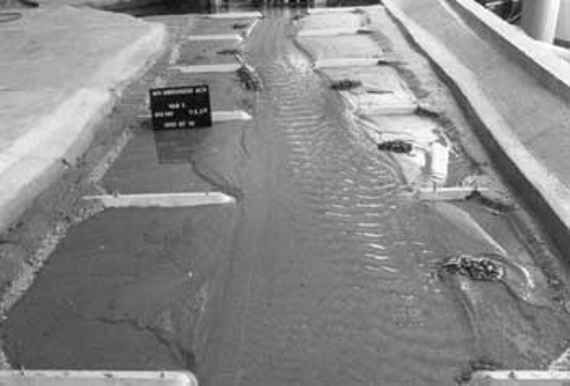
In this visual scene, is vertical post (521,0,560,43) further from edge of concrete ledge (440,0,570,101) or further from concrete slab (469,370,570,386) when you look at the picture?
concrete slab (469,370,570,386)

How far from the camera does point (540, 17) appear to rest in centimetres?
→ 705

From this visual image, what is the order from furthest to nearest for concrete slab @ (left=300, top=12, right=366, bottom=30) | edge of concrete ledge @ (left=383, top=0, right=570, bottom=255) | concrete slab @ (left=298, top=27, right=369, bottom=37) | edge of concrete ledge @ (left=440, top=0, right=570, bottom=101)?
concrete slab @ (left=300, top=12, right=366, bottom=30)
concrete slab @ (left=298, top=27, right=369, bottom=37)
edge of concrete ledge @ (left=440, top=0, right=570, bottom=101)
edge of concrete ledge @ (left=383, top=0, right=570, bottom=255)

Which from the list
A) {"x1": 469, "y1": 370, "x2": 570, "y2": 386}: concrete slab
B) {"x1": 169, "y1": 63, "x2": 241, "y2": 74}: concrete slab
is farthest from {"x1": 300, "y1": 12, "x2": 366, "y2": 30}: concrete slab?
{"x1": 469, "y1": 370, "x2": 570, "y2": 386}: concrete slab

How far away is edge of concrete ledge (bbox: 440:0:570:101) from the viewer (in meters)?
3.20

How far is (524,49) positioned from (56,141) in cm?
287

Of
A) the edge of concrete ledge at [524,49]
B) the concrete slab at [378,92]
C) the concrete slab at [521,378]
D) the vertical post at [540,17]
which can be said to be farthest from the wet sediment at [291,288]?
the vertical post at [540,17]

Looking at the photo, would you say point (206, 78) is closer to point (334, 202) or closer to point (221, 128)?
point (221, 128)

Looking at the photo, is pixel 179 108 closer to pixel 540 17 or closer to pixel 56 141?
pixel 56 141

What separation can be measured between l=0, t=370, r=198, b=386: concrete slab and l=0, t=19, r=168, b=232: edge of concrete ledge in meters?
0.92

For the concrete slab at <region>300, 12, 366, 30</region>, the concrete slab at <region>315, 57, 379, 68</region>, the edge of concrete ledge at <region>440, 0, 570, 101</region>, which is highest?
the edge of concrete ledge at <region>440, 0, 570, 101</region>

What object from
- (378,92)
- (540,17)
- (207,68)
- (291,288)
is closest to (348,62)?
(378,92)

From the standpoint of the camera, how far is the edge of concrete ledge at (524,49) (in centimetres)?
320

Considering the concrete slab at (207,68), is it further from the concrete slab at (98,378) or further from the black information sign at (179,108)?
the concrete slab at (98,378)

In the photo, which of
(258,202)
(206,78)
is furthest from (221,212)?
(206,78)
